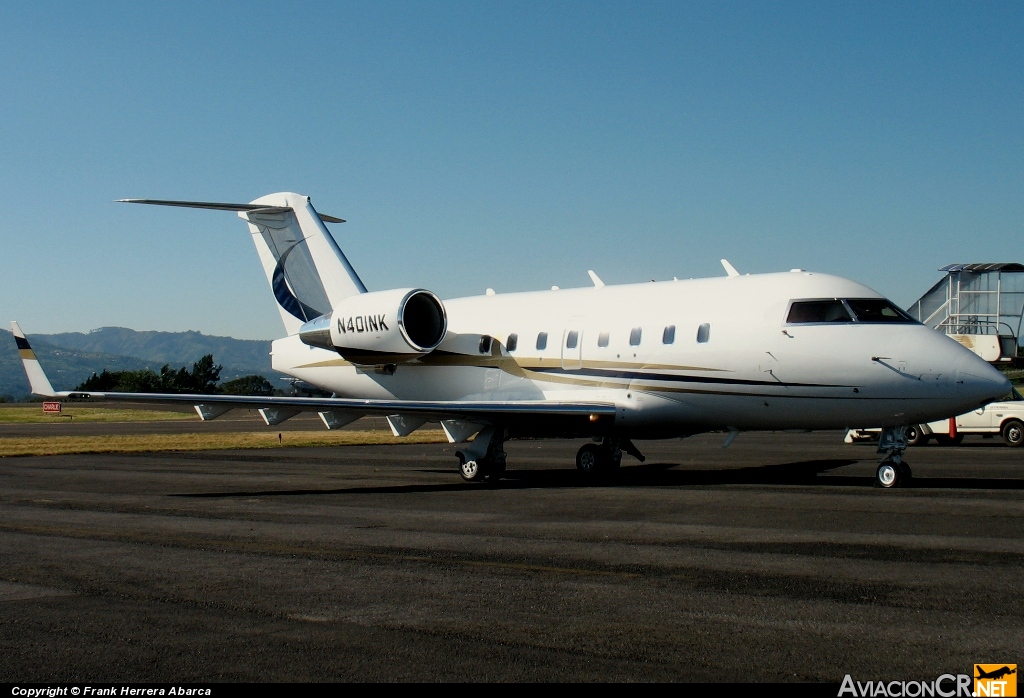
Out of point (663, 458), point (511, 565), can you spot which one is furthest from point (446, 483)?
point (511, 565)

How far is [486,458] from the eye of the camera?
19.3 meters

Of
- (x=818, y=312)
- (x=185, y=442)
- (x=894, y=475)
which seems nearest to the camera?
(x=894, y=475)

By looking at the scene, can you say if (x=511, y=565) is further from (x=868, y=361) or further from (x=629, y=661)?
(x=868, y=361)

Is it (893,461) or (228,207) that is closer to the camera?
(893,461)

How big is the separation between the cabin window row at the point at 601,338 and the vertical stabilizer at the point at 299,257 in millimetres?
4514

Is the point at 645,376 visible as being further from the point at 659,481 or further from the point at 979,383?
the point at 979,383

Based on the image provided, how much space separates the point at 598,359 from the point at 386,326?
4670mm

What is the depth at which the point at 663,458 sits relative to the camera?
25469 millimetres

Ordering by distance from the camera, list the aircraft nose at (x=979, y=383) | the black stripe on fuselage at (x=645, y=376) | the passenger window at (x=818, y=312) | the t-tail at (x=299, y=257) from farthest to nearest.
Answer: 1. the t-tail at (x=299, y=257)
2. the black stripe on fuselage at (x=645, y=376)
3. the passenger window at (x=818, y=312)
4. the aircraft nose at (x=979, y=383)

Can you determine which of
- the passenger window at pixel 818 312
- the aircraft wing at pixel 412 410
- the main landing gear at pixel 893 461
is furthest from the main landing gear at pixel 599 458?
the main landing gear at pixel 893 461

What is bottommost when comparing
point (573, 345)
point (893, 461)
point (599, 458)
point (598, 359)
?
point (599, 458)

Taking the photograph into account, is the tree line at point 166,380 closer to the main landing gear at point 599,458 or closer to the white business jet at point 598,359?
the white business jet at point 598,359

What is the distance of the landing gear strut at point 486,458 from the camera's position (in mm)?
19281

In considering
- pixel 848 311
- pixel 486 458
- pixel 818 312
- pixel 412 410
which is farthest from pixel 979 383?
pixel 412 410
